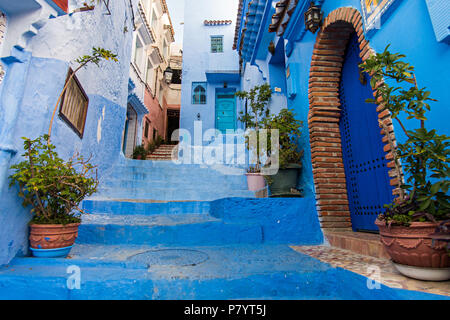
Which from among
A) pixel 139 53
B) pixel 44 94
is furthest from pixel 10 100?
pixel 139 53

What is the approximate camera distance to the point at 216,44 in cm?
1278

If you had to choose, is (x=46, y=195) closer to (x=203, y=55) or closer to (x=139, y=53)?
(x=139, y=53)

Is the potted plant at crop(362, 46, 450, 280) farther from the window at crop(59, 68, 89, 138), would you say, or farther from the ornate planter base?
the window at crop(59, 68, 89, 138)

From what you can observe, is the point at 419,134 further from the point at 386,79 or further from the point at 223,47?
the point at 223,47

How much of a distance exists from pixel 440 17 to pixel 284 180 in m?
2.42

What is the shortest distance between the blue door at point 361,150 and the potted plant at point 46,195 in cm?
304

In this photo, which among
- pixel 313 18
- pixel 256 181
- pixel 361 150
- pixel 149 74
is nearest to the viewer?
pixel 361 150

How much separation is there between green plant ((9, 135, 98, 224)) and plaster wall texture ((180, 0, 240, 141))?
9784 millimetres

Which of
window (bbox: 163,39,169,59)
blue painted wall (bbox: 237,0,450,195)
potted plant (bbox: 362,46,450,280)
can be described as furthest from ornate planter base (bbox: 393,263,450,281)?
window (bbox: 163,39,169,59)

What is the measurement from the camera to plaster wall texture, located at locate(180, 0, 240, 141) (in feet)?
39.6

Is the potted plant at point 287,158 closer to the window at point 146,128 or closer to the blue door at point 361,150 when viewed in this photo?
the blue door at point 361,150

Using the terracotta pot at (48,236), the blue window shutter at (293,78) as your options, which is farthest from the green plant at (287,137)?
the terracotta pot at (48,236)

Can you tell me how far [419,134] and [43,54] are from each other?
334 centimetres
